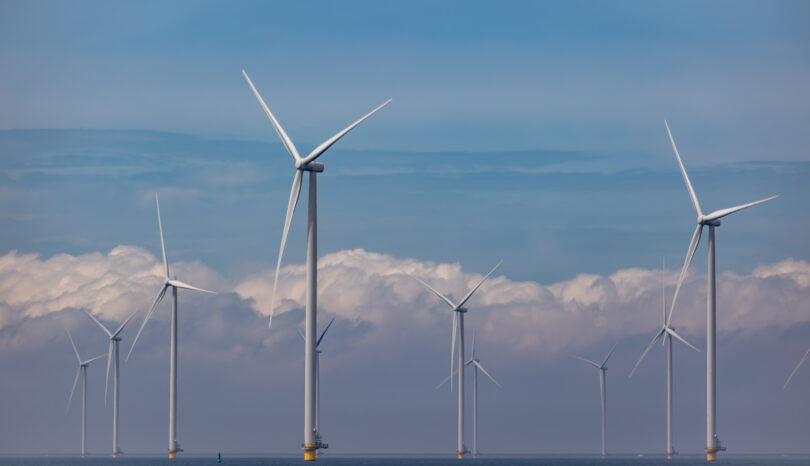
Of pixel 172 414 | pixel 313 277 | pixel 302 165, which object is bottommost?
pixel 172 414

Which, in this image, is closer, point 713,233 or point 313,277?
point 313,277

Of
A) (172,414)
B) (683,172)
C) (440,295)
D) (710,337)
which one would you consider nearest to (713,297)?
(710,337)

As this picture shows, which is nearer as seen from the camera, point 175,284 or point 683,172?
point 683,172

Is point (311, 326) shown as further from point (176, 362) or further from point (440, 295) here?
point (440, 295)

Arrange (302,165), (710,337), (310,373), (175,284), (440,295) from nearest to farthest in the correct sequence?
(310,373) < (302,165) < (710,337) < (175,284) < (440,295)

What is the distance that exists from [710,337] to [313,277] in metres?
54.2

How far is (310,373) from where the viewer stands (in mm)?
96250

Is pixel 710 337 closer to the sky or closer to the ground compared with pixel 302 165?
closer to the ground

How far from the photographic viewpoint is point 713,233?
138m

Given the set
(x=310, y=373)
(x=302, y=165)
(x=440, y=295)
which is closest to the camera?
(x=310, y=373)

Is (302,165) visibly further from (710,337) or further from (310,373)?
(710,337)

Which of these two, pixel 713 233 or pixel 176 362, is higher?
pixel 713 233

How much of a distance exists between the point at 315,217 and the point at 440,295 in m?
97.0

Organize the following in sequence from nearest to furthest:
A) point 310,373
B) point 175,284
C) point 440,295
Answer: point 310,373, point 175,284, point 440,295
